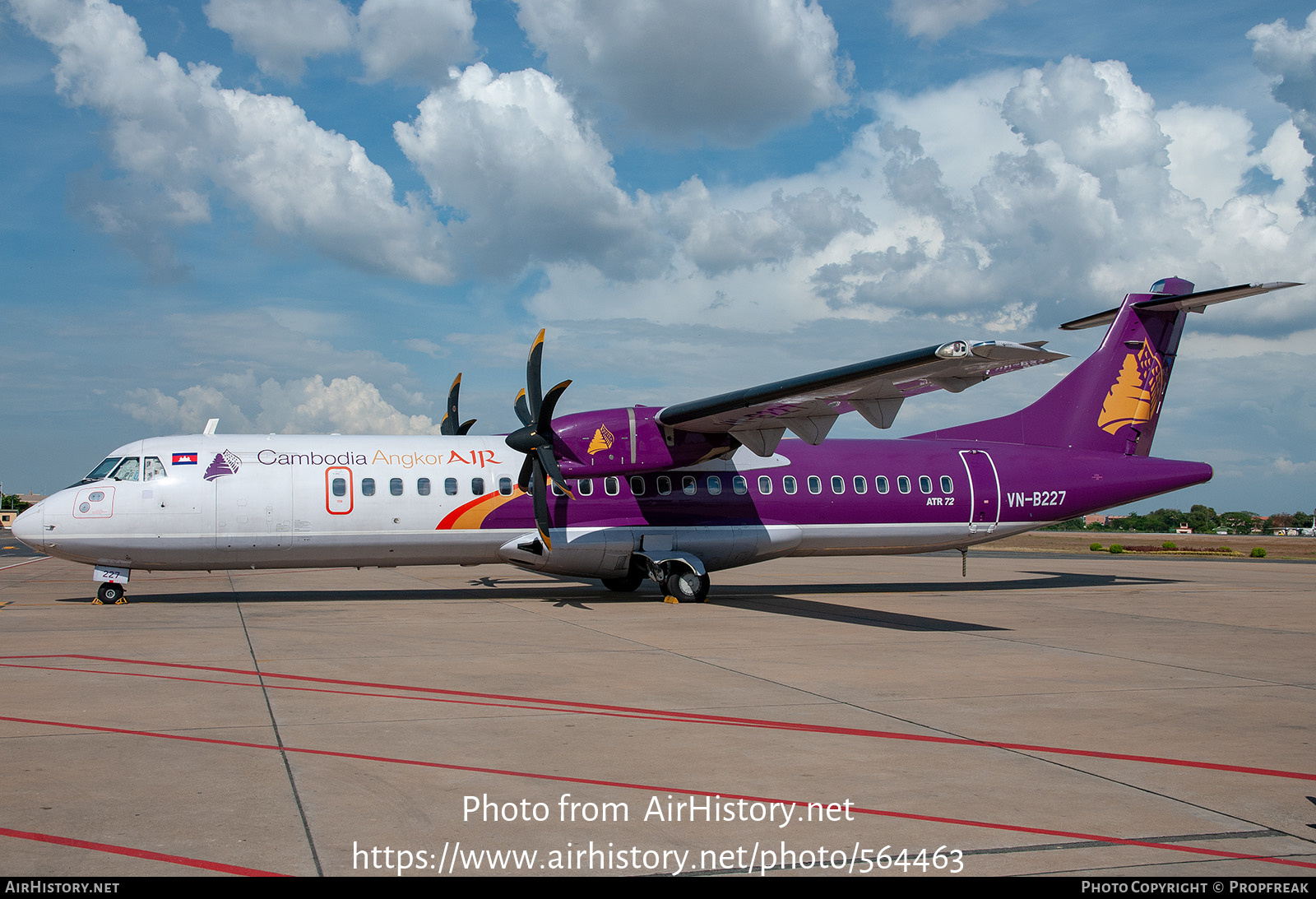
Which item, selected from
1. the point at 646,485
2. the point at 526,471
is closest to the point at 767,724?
the point at 526,471

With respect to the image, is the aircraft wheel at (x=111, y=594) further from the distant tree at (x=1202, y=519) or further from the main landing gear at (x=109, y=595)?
the distant tree at (x=1202, y=519)

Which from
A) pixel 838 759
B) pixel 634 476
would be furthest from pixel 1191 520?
pixel 838 759

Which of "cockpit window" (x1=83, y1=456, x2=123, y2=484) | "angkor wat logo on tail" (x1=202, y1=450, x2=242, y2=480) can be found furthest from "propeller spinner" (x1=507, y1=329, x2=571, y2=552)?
"cockpit window" (x1=83, y1=456, x2=123, y2=484)

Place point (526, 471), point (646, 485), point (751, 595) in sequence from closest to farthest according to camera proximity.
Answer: point (526, 471)
point (646, 485)
point (751, 595)

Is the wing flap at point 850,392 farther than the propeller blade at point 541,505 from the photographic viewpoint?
No

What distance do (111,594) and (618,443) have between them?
960 cm

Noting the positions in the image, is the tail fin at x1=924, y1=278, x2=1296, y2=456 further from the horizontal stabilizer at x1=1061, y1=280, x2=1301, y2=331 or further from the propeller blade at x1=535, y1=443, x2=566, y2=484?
the propeller blade at x1=535, y1=443, x2=566, y2=484

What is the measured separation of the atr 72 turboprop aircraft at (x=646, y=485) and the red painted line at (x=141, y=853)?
10.8 metres

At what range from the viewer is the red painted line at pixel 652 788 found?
498 cm

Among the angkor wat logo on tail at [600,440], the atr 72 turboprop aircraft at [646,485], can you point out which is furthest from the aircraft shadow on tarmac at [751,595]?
the angkor wat logo on tail at [600,440]

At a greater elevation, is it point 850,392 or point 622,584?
point 850,392

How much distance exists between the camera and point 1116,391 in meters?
22.2

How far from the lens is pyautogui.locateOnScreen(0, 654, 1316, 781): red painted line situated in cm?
667

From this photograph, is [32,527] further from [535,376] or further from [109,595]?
[535,376]
